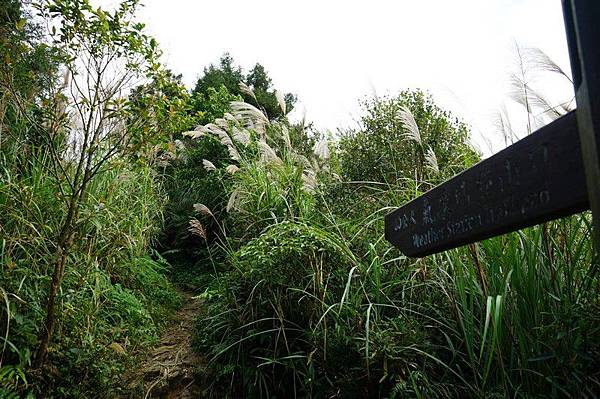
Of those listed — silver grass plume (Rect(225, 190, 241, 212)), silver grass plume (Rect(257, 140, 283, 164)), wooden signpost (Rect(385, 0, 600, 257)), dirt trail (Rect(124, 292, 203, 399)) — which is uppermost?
silver grass plume (Rect(257, 140, 283, 164))

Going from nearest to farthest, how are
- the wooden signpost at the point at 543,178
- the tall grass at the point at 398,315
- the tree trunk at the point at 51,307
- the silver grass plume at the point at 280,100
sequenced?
the wooden signpost at the point at 543,178 → the tall grass at the point at 398,315 → the tree trunk at the point at 51,307 → the silver grass plume at the point at 280,100

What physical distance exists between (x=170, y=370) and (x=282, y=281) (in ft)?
3.54

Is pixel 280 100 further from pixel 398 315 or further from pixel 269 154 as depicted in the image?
pixel 398 315

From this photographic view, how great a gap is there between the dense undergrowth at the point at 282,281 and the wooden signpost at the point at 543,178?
920 millimetres

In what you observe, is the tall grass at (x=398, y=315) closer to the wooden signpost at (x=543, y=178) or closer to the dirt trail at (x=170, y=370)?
the dirt trail at (x=170, y=370)

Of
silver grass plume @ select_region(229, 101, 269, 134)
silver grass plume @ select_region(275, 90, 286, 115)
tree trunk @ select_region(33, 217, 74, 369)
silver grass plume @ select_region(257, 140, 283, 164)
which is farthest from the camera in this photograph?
silver grass plume @ select_region(275, 90, 286, 115)

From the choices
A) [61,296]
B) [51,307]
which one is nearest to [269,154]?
[61,296]

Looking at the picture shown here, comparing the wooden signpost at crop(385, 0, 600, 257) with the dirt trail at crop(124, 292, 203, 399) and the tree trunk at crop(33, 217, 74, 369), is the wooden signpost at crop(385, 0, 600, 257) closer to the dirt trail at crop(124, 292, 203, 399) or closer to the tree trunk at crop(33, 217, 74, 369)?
the tree trunk at crop(33, 217, 74, 369)

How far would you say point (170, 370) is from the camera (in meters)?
3.06

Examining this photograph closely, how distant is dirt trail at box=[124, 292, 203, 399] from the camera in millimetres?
2885

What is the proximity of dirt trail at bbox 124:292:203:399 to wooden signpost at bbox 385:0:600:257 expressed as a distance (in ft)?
7.89

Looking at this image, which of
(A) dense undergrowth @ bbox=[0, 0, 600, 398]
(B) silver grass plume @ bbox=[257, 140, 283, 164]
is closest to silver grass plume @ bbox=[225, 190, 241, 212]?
(A) dense undergrowth @ bbox=[0, 0, 600, 398]

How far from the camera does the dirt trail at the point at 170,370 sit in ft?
9.46

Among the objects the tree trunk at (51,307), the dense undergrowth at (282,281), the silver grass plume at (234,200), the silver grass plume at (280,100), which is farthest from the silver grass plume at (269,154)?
the tree trunk at (51,307)
